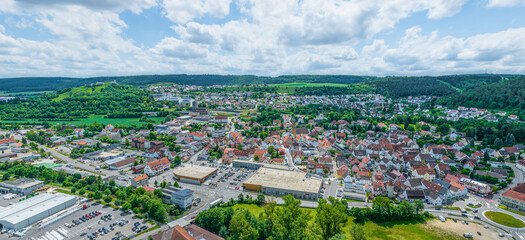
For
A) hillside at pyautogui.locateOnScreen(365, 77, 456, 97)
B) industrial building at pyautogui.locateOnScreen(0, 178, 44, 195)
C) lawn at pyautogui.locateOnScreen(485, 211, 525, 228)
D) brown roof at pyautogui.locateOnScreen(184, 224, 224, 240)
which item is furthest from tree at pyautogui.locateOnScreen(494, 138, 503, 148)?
industrial building at pyautogui.locateOnScreen(0, 178, 44, 195)

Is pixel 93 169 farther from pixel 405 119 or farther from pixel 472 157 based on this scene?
pixel 405 119

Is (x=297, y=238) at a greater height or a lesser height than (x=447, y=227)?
greater

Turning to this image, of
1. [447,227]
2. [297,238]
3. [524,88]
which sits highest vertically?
[524,88]

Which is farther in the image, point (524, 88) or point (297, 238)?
point (524, 88)

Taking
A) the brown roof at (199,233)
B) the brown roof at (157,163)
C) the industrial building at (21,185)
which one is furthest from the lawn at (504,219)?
the industrial building at (21,185)

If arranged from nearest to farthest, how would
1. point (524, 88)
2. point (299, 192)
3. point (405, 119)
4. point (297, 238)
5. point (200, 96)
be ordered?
point (297, 238)
point (299, 192)
point (405, 119)
point (524, 88)
point (200, 96)

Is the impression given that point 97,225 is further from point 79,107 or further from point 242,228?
point 79,107

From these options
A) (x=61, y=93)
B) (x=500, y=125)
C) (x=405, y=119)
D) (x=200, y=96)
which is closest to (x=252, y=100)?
(x=200, y=96)
